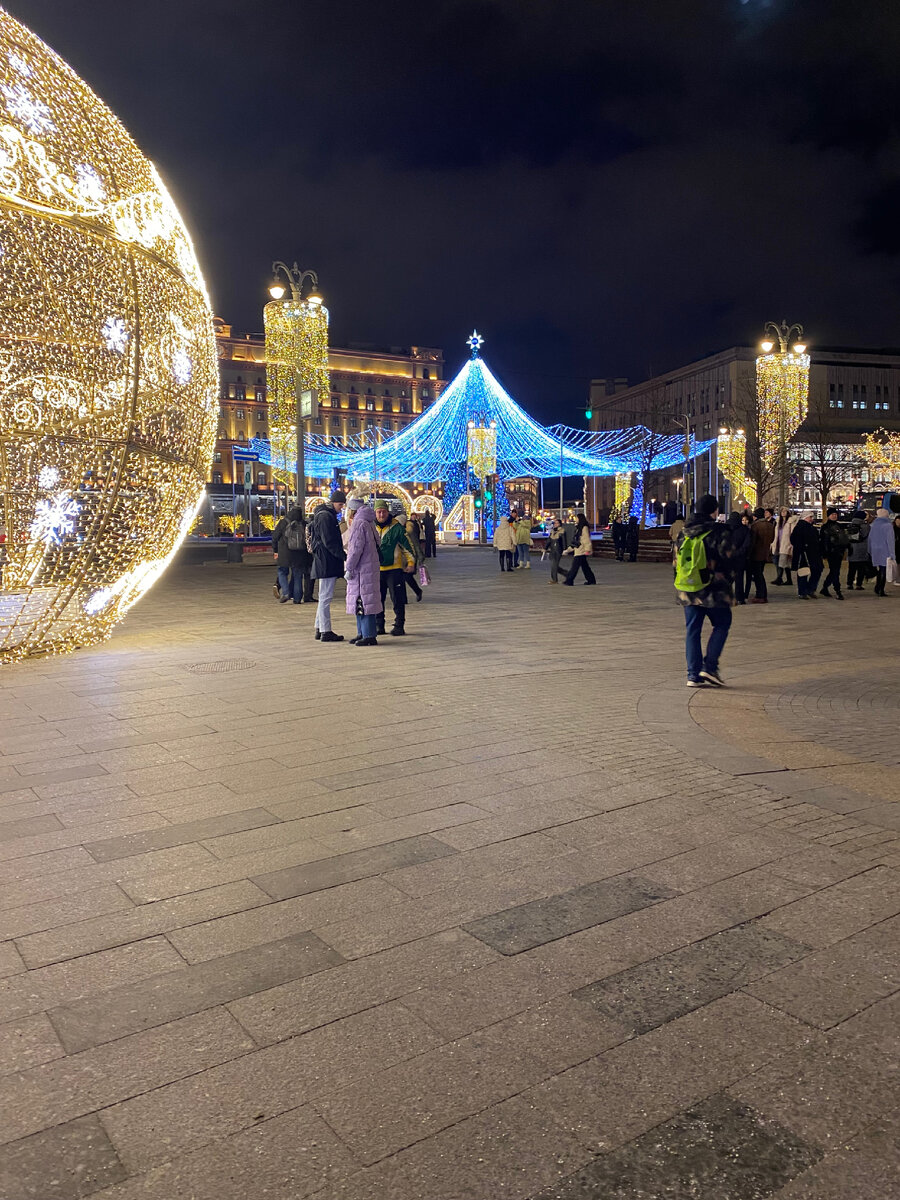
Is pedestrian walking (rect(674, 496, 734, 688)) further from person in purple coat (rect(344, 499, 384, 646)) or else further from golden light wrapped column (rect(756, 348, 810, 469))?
golden light wrapped column (rect(756, 348, 810, 469))

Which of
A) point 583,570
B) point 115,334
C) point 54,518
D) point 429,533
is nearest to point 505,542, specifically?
point 583,570

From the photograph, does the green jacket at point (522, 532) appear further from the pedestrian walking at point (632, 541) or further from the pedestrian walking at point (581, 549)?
the pedestrian walking at point (581, 549)

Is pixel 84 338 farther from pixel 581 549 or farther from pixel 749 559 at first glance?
pixel 581 549

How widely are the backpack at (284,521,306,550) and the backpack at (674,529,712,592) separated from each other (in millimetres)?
8515

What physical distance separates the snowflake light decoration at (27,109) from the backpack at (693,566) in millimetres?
5690

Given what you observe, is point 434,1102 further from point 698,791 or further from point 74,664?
point 74,664

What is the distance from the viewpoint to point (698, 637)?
24.7 ft

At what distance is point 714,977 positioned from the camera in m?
2.86

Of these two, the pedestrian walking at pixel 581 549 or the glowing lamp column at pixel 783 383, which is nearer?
the pedestrian walking at pixel 581 549

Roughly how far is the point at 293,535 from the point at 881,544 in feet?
31.8

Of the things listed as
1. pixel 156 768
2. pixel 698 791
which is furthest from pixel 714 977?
pixel 156 768

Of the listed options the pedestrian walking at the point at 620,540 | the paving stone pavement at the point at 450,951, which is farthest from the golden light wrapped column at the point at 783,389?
the paving stone pavement at the point at 450,951

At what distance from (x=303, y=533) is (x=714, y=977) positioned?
42.0 feet

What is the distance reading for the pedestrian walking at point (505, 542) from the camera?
23234 millimetres
